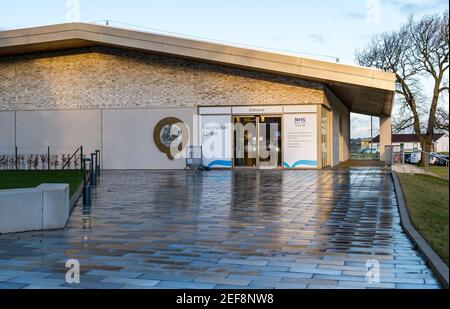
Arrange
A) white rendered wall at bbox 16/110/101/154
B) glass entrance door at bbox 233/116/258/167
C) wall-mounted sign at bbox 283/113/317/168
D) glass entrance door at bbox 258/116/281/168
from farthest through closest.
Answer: white rendered wall at bbox 16/110/101/154 → glass entrance door at bbox 233/116/258/167 → glass entrance door at bbox 258/116/281/168 → wall-mounted sign at bbox 283/113/317/168

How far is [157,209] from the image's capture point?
11.4 metres

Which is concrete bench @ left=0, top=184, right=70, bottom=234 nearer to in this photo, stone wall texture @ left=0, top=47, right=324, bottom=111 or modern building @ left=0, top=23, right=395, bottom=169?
modern building @ left=0, top=23, right=395, bottom=169

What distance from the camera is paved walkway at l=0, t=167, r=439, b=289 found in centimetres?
556

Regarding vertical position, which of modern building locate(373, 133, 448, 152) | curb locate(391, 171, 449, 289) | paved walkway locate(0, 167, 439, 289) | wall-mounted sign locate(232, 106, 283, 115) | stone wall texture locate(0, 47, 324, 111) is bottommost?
paved walkway locate(0, 167, 439, 289)

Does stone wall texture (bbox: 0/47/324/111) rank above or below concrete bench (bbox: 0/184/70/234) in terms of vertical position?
above

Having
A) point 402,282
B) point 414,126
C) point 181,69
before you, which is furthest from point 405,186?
point 414,126

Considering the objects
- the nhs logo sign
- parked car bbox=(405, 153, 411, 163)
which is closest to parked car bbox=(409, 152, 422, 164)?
parked car bbox=(405, 153, 411, 163)

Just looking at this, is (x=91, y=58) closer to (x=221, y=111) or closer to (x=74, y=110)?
(x=74, y=110)

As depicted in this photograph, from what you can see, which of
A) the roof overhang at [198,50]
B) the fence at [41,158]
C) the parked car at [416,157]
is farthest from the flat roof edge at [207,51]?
the fence at [41,158]

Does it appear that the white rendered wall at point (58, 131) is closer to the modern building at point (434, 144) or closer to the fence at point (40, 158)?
the fence at point (40, 158)

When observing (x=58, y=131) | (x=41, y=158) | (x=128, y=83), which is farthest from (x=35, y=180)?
(x=41, y=158)

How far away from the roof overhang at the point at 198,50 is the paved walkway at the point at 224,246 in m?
11.2

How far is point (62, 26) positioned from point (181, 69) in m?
5.78

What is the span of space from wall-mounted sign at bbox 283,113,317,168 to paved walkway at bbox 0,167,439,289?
1272 centimetres
